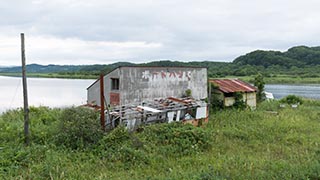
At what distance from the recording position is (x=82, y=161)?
9.30 meters

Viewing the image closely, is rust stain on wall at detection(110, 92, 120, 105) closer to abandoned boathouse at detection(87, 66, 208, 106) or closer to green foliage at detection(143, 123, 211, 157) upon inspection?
abandoned boathouse at detection(87, 66, 208, 106)

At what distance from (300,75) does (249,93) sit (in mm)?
51902

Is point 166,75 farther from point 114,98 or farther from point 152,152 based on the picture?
point 152,152

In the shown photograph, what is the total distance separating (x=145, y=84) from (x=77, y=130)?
6578 mm

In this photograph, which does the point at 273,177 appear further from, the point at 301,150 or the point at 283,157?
the point at 301,150

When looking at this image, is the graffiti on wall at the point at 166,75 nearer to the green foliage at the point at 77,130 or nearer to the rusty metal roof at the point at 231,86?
the rusty metal roof at the point at 231,86

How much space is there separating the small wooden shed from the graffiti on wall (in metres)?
2.90

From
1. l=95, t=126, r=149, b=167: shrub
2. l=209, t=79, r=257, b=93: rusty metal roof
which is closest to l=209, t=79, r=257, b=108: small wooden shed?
l=209, t=79, r=257, b=93: rusty metal roof

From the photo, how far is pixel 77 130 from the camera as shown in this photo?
10.5 m

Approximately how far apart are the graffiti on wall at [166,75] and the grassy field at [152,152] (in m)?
4.42

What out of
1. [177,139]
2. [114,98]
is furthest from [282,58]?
[177,139]

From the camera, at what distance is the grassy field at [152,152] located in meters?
8.11

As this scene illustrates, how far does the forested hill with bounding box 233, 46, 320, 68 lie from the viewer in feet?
268

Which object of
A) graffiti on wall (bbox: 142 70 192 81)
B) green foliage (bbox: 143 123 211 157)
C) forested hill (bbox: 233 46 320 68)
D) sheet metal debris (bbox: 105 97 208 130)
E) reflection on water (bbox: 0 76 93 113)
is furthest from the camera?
forested hill (bbox: 233 46 320 68)
